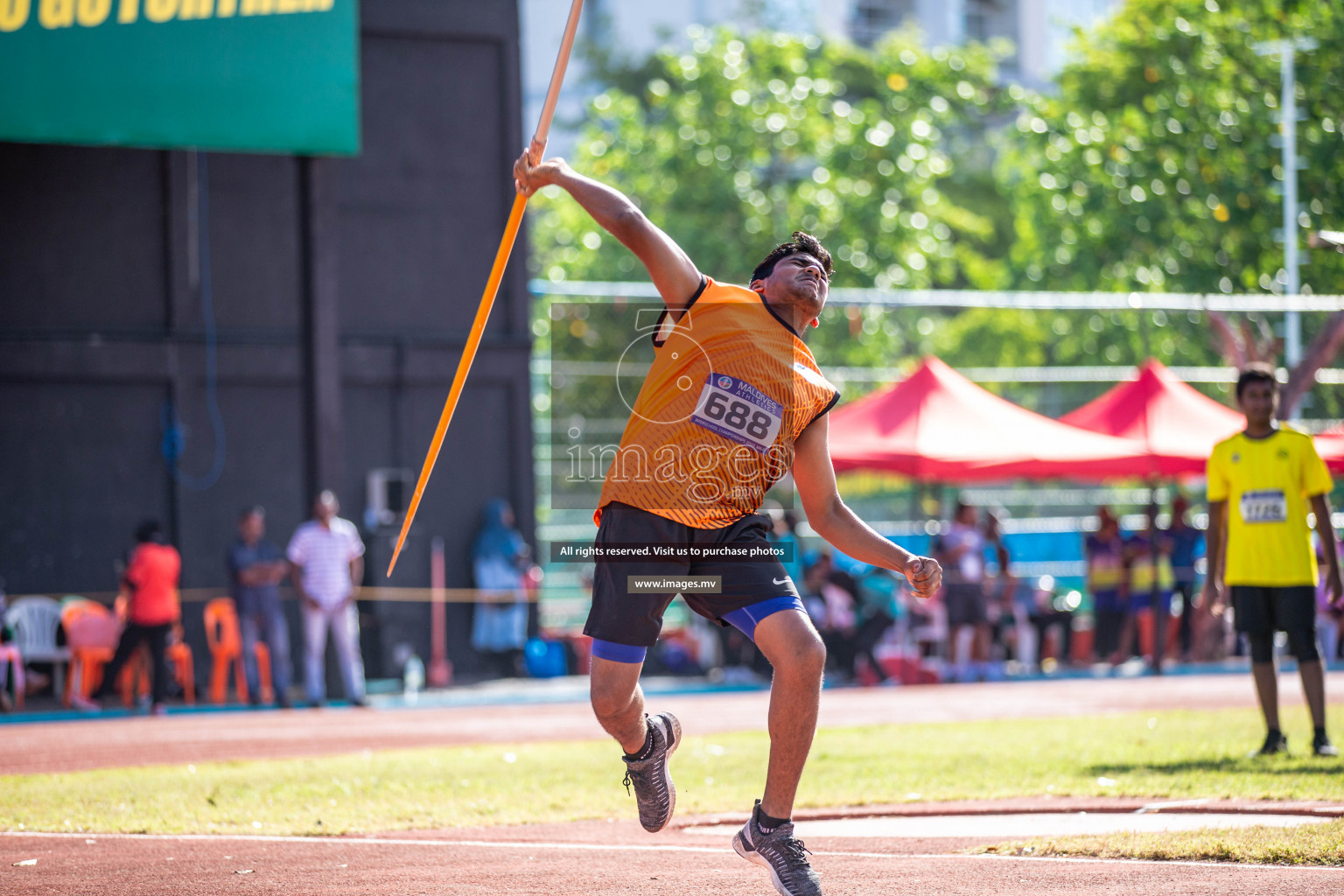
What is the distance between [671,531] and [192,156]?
1429cm

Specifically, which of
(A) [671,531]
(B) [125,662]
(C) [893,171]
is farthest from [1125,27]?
(A) [671,531]

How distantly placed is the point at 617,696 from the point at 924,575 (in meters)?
1.09

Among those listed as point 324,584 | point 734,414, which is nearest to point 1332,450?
point 324,584

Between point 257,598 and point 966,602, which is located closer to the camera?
point 257,598

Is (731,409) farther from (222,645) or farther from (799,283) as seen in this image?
(222,645)

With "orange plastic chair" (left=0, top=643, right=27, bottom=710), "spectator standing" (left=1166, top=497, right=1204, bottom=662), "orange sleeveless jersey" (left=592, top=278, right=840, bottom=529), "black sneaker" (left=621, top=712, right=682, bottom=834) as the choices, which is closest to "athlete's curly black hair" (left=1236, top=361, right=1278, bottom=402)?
"orange sleeveless jersey" (left=592, top=278, right=840, bottom=529)

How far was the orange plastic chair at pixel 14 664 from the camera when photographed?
621 inches

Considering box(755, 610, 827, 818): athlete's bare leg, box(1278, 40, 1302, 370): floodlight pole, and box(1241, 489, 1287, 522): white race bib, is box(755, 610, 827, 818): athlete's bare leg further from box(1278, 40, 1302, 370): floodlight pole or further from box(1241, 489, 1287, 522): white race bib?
box(1278, 40, 1302, 370): floodlight pole

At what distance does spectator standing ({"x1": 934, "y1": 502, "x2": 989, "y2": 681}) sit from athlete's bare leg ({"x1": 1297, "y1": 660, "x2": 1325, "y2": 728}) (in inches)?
325

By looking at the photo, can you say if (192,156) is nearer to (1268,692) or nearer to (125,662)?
(125,662)

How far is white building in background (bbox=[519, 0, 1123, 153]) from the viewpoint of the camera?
44.8 m

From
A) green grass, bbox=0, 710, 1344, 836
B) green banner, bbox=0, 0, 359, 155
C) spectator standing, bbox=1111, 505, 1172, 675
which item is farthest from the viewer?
spectator standing, bbox=1111, 505, 1172, 675

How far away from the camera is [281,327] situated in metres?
18.5

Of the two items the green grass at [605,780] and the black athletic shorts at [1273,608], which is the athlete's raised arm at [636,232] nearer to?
the green grass at [605,780]
